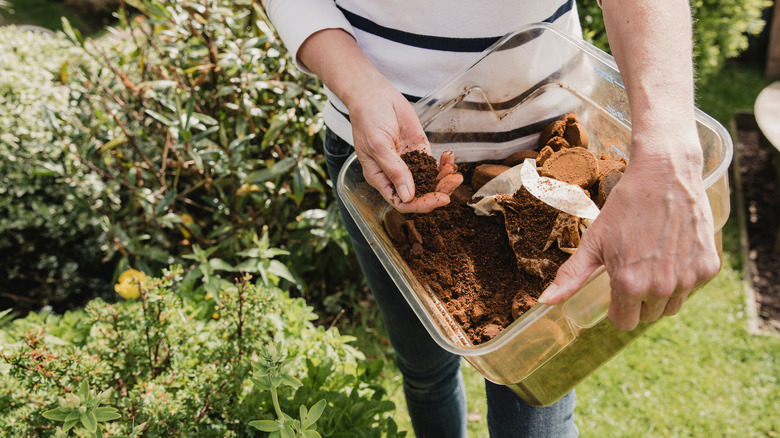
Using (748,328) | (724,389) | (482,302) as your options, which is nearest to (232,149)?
(482,302)

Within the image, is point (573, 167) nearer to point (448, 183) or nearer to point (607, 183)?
point (607, 183)

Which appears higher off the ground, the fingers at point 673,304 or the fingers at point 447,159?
the fingers at point 447,159

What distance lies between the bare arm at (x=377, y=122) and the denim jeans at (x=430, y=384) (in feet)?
0.79

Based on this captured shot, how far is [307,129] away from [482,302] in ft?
5.16

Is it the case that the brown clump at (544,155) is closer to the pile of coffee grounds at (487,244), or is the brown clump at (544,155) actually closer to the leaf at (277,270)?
the pile of coffee grounds at (487,244)

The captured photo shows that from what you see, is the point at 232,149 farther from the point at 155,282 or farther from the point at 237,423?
the point at 237,423

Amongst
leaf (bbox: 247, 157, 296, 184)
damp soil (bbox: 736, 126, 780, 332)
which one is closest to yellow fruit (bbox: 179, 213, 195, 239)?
leaf (bbox: 247, 157, 296, 184)

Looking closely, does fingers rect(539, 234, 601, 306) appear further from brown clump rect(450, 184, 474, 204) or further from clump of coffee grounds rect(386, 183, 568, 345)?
brown clump rect(450, 184, 474, 204)

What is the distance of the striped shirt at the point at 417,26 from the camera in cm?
119

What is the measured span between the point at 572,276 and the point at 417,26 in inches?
26.5

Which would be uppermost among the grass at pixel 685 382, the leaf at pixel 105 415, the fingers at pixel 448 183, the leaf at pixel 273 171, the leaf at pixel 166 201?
the fingers at pixel 448 183

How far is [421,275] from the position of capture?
42.6 inches

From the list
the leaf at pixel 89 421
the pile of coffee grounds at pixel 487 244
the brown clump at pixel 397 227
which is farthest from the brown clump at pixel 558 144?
the leaf at pixel 89 421

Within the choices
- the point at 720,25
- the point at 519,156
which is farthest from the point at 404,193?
the point at 720,25
